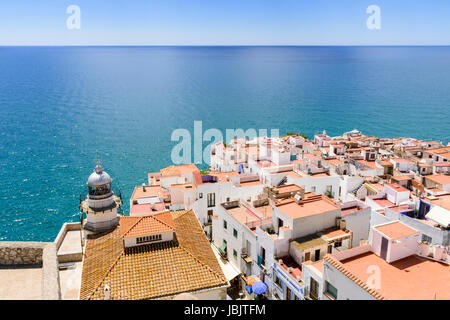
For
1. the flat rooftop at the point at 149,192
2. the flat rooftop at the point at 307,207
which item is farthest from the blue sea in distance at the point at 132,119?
the flat rooftop at the point at 307,207

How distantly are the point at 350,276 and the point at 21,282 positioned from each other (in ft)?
52.8

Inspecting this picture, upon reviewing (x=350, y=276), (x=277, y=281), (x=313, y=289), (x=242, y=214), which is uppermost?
(x=350, y=276)

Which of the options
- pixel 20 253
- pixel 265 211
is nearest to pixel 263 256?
pixel 265 211

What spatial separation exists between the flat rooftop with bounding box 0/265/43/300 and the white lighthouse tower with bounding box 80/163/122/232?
40.6 feet

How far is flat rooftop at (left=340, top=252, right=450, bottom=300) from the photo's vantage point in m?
18.3

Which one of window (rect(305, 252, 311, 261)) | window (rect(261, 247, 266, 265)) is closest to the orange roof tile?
window (rect(305, 252, 311, 261))

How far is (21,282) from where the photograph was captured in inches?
574

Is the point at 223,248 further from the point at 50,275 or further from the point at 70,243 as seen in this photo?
the point at 50,275

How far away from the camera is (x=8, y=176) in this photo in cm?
6544

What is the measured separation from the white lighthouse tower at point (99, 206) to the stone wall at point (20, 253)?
12043 millimetres

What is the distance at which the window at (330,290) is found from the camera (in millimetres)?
→ 20797
